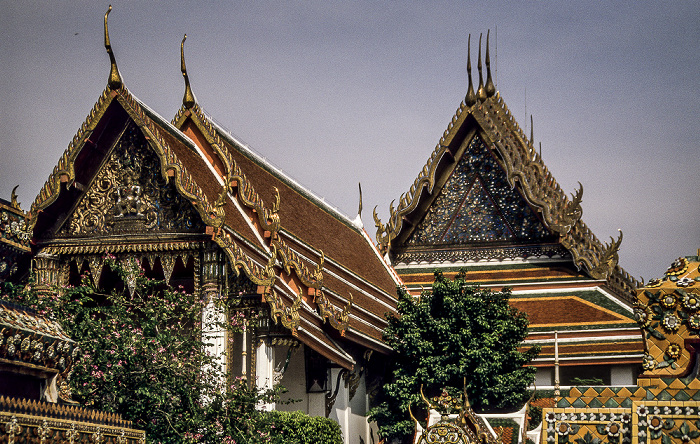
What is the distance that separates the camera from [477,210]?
84.4 feet

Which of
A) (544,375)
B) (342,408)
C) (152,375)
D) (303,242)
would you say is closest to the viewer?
(152,375)

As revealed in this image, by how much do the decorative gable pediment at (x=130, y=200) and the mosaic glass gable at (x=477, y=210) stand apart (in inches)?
394

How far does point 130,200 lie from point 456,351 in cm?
584

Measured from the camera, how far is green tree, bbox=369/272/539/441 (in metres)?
18.7

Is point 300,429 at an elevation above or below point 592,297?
below

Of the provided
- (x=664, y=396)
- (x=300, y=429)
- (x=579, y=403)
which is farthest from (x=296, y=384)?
(x=664, y=396)

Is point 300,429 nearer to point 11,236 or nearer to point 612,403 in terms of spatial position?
point 11,236

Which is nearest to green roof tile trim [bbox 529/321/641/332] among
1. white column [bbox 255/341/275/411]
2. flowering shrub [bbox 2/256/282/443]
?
white column [bbox 255/341/275/411]

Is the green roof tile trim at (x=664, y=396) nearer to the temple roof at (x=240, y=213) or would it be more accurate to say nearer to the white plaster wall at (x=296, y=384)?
the temple roof at (x=240, y=213)

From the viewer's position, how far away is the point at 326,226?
77.3 ft

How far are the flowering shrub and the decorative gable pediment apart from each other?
1.94 meters

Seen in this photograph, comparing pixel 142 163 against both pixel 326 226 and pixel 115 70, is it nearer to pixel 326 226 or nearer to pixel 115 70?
pixel 115 70

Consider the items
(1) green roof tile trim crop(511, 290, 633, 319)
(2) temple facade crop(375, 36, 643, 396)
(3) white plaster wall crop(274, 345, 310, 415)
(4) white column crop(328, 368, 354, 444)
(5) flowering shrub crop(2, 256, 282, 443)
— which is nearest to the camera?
(5) flowering shrub crop(2, 256, 282, 443)

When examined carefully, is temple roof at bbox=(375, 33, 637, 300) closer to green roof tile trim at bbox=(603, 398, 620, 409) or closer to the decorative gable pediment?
the decorative gable pediment
